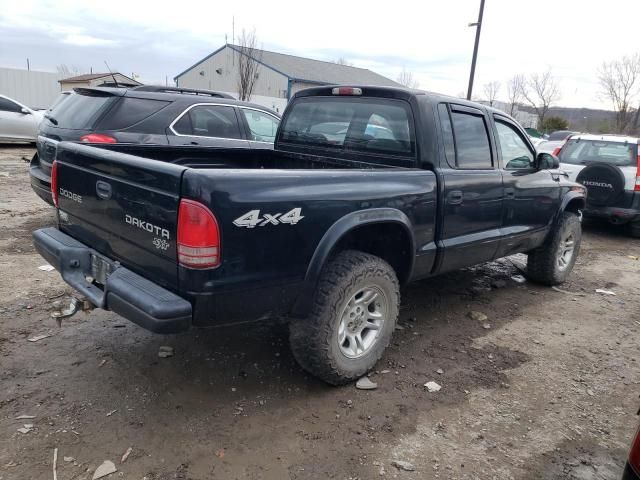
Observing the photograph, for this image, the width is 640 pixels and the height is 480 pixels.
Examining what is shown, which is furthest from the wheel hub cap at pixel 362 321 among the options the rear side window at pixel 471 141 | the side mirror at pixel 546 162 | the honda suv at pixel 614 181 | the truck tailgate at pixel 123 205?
the honda suv at pixel 614 181

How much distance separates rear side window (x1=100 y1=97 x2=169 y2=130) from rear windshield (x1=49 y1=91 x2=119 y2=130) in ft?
0.38

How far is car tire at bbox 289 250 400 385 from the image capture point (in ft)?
9.73

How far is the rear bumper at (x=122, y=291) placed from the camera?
2385 millimetres

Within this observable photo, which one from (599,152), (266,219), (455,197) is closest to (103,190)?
(266,219)

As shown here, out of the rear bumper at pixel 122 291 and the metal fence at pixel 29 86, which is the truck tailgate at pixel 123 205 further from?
the metal fence at pixel 29 86

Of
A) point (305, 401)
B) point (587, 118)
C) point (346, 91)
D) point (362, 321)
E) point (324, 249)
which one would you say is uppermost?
point (587, 118)

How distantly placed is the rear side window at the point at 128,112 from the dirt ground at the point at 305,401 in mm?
1960

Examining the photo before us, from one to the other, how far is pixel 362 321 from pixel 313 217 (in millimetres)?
935

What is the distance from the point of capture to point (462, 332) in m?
4.25

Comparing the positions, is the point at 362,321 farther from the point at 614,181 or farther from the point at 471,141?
the point at 614,181

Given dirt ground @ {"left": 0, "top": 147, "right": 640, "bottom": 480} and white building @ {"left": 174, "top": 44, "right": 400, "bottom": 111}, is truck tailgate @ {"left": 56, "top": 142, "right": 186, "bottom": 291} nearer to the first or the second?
dirt ground @ {"left": 0, "top": 147, "right": 640, "bottom": 480}

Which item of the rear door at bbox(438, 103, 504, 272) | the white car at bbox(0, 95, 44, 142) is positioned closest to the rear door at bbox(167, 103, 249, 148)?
the rear door at bbox(438, 103, 504, 272)

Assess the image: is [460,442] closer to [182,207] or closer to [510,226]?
[182,207]

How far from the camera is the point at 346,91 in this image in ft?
13.4
